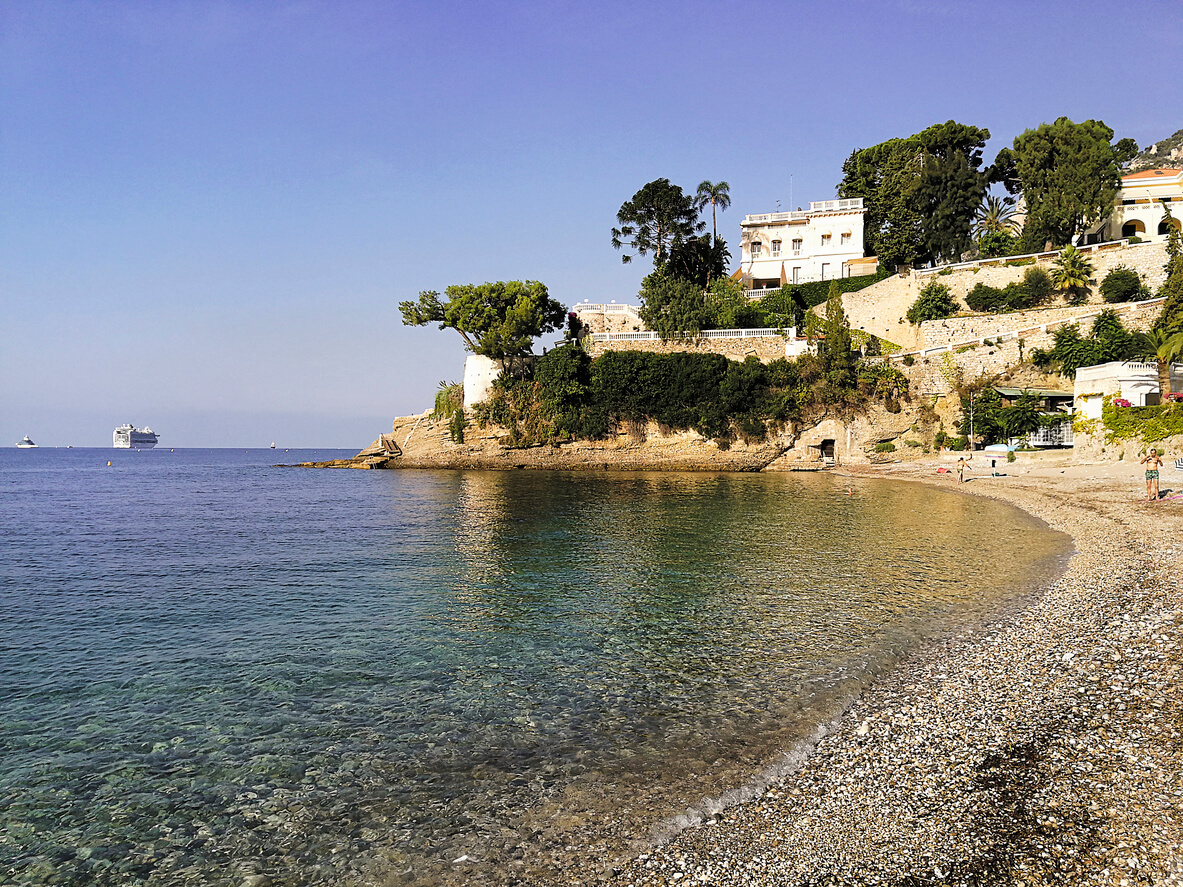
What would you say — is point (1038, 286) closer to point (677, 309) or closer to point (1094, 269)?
point (1094, 269)

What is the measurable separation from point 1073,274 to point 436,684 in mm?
48735

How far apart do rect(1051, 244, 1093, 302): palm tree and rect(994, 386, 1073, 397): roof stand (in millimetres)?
8461

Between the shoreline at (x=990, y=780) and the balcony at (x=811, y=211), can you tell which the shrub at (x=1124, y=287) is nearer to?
the balcony at (x=811, y=211)

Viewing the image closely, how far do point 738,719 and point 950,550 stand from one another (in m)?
11.6

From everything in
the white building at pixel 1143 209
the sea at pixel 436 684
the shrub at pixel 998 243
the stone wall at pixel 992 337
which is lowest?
the sea at pixel 436 684

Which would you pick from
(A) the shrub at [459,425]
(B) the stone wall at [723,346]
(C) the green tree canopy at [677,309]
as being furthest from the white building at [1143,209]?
(A) the shrub at [459,425]

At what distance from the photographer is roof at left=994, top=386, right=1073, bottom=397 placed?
37938 millimetres

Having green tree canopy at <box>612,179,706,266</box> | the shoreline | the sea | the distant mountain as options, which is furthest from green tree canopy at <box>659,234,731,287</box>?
the distant mountain

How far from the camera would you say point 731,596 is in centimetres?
1270

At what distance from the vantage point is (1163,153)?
165000 millimetres

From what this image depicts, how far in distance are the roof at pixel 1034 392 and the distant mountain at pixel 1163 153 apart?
15075 cm

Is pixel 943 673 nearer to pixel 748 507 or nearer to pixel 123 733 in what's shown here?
pixel 123 733

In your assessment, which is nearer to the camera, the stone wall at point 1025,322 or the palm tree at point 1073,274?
the stone wall at point 1025,322

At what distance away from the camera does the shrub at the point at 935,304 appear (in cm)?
4581
